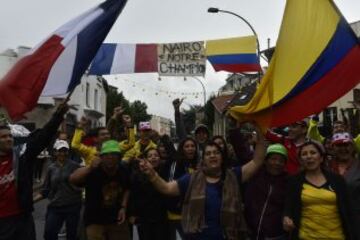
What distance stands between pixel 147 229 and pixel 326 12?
3259 millimetres

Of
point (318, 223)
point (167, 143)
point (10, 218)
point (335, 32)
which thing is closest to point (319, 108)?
point (335, 32)

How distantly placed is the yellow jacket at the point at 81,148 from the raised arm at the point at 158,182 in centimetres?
306

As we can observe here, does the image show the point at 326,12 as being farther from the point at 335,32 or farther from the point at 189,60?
the point at 189,60

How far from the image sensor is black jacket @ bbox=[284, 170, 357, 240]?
5.11 meters

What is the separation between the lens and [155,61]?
12.8 meters

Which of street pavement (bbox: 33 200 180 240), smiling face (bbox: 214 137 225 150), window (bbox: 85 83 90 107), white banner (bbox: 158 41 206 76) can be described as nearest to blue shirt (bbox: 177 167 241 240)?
smiling face (bbox: 214 137 225 150)

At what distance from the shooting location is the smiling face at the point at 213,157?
5.21 metres

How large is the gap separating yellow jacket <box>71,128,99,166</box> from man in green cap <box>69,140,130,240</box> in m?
1.68

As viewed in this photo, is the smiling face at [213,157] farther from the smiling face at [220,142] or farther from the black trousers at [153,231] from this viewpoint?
the black trousers at [153,231]

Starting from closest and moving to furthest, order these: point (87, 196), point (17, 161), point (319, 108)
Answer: point (17, 161)
point (319, 108)
point (87, 196)

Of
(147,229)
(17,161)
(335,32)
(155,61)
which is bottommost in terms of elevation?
(147,229)

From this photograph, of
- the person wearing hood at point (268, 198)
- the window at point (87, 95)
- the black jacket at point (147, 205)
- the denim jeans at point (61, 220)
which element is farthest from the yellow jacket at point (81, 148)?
the window at point (87, 95)

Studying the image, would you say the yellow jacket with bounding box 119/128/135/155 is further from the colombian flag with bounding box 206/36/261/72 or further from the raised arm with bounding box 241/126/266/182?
the colombian flag with bounding box 206/36/261/72

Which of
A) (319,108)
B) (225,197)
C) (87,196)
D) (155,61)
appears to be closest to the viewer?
(225,197)
